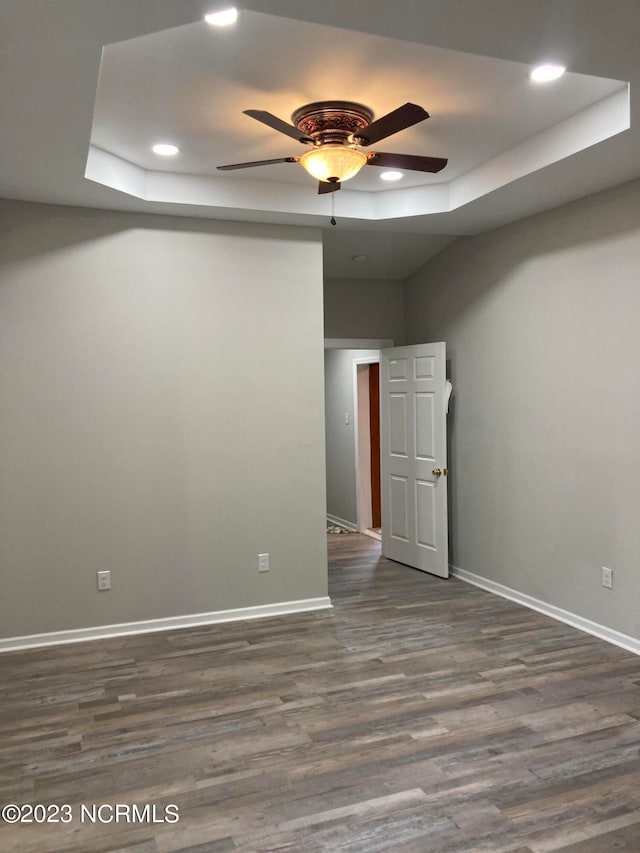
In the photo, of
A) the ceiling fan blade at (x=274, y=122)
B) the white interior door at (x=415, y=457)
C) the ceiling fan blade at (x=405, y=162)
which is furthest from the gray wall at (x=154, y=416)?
the ceiling fan blade at (x=274, y=122)

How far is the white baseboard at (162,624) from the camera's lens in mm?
4105

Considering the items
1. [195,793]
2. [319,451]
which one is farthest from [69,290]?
[195,793]

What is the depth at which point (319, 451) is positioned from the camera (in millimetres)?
4801

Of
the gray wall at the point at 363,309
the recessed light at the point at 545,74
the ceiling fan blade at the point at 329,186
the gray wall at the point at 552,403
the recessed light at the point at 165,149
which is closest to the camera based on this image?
the recessed light at the point at 545,74

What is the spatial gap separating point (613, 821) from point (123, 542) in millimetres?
3090

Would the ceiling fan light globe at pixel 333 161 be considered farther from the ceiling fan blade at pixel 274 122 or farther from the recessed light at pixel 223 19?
the recessed light at pixel 223 19

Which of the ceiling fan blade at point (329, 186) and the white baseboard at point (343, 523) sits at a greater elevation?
the ceiling fan blade at point (329, 186)

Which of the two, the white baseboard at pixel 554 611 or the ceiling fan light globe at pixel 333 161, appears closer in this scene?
the ceiling fan light globe at pixel 333 161

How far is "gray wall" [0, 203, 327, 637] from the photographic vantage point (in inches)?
162

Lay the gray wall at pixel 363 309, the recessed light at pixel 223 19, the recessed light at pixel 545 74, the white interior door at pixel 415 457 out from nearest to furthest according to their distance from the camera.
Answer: the recessed light at pixel 223 19, the recessed light at pixel 545 74, the white interior door at pixel 415 457, the gray wall at pixel 363 309

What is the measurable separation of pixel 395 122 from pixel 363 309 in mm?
3644

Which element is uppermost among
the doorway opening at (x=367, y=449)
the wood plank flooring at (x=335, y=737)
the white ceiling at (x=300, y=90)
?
the white ceiling at (x=300, y=90)

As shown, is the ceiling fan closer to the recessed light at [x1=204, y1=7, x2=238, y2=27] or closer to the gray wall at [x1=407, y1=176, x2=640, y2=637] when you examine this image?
the recessed light at [x1=204, y1=7, x2=238, y2=27]

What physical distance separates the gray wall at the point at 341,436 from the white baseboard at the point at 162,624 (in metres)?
2.95
